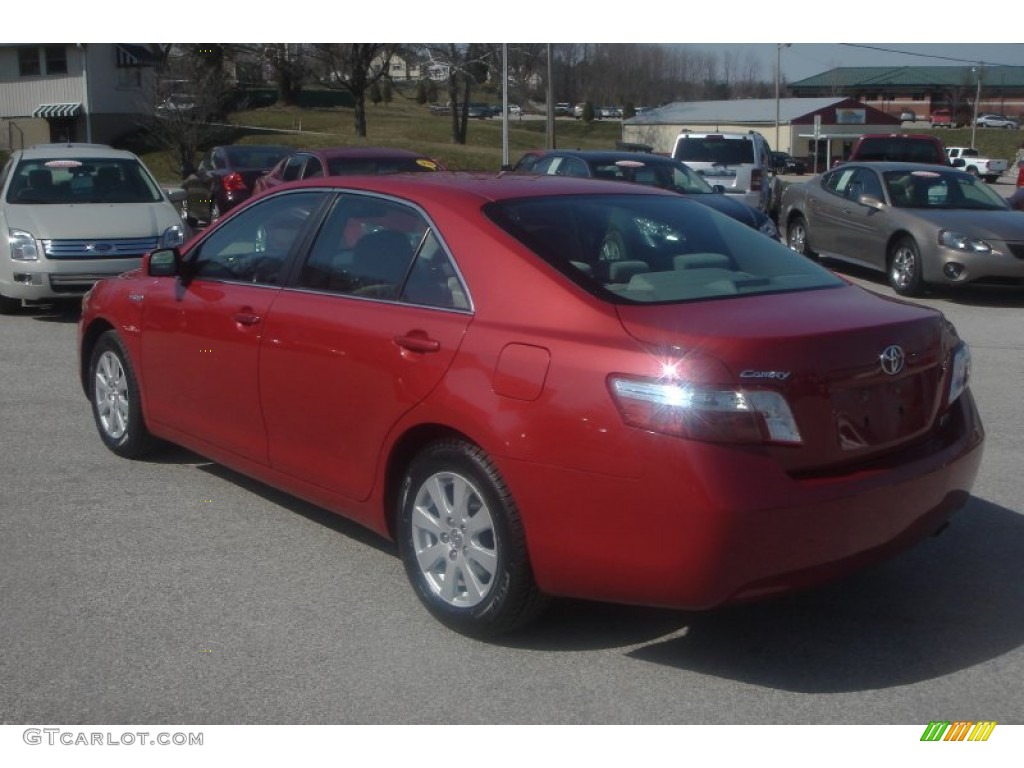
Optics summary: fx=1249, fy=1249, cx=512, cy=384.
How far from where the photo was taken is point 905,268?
552 inches

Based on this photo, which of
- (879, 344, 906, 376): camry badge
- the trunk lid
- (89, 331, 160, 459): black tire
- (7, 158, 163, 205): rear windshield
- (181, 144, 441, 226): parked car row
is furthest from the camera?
(181, 144, 441, 226): parked car row

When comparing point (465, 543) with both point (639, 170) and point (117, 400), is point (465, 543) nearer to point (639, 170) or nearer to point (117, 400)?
point (117, 400)

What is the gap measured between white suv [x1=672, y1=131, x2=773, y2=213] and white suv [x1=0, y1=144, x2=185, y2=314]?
1031 centimetres

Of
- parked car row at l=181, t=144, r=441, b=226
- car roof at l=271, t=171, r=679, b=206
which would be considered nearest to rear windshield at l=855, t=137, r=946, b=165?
parked car row at l=181, t=144, r=441, b=226

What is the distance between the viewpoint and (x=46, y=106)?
5172 centimetres

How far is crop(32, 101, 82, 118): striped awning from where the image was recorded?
50.8 meters

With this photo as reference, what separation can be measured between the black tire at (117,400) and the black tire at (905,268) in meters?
9.57

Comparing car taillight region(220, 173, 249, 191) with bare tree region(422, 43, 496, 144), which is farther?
bare tree region(422, 43, 496, 144)

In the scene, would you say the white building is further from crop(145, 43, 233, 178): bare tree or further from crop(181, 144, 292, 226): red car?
crop(181, 144, 292, 226): red car

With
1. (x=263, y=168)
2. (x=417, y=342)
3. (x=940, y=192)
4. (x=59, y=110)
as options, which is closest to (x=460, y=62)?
(x=59, y=110)

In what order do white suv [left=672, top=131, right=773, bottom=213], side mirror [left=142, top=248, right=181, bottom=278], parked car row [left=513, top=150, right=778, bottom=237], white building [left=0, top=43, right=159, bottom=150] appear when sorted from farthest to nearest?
white building [left=0, top=43, right=159, bottom=150] → white suv [left=672, top=131, right=773, bottom=213] → parked car row [left=513, top=150, right=778, bottom=237] → side mirror [left=142, top=248, right=181, bottom=278]

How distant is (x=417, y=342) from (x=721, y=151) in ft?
59.4

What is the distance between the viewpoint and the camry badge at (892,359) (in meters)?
4.09
